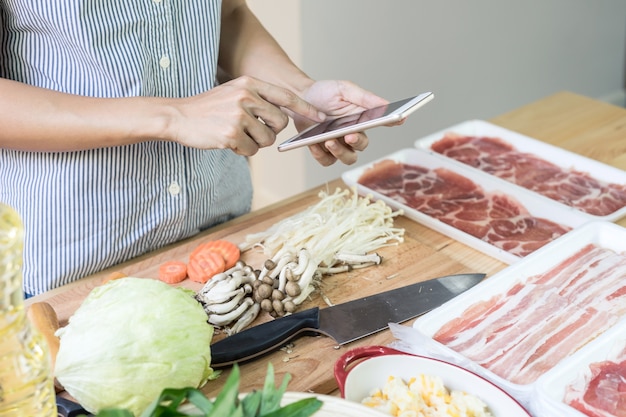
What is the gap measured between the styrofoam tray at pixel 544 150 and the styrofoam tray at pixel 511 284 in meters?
0.17

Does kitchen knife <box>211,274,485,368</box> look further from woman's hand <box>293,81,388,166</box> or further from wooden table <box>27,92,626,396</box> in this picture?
woman's hand <box>293,81,388,166</box>

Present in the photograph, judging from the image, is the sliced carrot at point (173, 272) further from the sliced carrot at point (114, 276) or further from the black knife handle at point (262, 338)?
the black knife handle at point (262, 338)

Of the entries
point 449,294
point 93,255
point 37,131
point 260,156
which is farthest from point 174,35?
point 260,156

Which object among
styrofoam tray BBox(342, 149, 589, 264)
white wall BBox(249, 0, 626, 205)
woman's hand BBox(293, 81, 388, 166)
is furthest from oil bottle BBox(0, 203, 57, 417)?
white wall BBox(249, 0, 626, 205)

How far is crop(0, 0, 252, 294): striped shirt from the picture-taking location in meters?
1.67

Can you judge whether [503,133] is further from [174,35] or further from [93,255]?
[93,255]

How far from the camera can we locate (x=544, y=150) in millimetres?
2211

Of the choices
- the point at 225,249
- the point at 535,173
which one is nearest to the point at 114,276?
the point at 225,249

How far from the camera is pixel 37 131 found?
1.58 meters

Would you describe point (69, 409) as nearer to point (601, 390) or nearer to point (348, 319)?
point (348, 319)

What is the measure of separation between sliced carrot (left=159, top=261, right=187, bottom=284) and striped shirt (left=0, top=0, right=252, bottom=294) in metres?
0.22

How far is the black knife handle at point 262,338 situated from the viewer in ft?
4.44

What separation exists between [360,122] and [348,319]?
0.40 metres

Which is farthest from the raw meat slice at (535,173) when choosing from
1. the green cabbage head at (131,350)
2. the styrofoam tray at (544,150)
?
the green cabbage head at (131,350)
